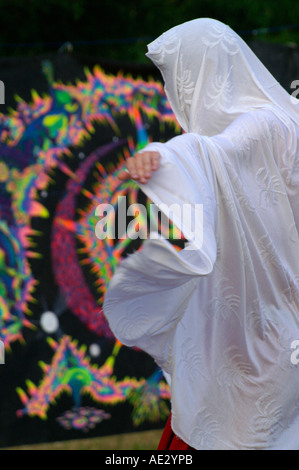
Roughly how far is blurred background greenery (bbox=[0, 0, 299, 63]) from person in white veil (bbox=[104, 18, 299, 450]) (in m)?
3.80

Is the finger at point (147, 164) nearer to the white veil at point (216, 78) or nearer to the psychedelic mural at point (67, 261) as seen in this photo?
the white veil at point (216, 78)

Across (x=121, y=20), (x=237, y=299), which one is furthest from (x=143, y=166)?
(x=121, y=20)

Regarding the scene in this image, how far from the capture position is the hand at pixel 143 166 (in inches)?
68.7

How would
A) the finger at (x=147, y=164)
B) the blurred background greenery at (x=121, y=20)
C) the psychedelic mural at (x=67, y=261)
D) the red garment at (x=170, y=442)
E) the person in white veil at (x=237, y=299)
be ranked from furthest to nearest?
the blurred background greenery at (x=121, y=20) < the psychedelic mural at (x=67, y=261) < the red garment at (x=170, y=442) < the person in white veil at (x=237, y=299) < the finger at (x=147, y=164)

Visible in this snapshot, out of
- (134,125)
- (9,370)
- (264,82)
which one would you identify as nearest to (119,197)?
(134,125)

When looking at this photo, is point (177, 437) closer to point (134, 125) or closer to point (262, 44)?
point (134, 125)

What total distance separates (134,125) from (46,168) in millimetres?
522

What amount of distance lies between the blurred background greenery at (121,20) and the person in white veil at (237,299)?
3800mm

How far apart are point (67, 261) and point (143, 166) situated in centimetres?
200

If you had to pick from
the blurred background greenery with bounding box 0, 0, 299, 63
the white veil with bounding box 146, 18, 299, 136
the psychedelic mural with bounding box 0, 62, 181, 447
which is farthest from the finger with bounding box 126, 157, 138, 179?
the blurred background greenery with bounding box 0, 0, 299, 63

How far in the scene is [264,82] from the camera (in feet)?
7.15

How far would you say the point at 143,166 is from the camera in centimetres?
175

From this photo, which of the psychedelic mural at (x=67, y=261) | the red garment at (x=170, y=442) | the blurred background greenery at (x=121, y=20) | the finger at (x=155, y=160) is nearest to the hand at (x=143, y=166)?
the finger at (x=155, y=160)

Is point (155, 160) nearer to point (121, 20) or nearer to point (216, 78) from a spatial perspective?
point (216, 78)
